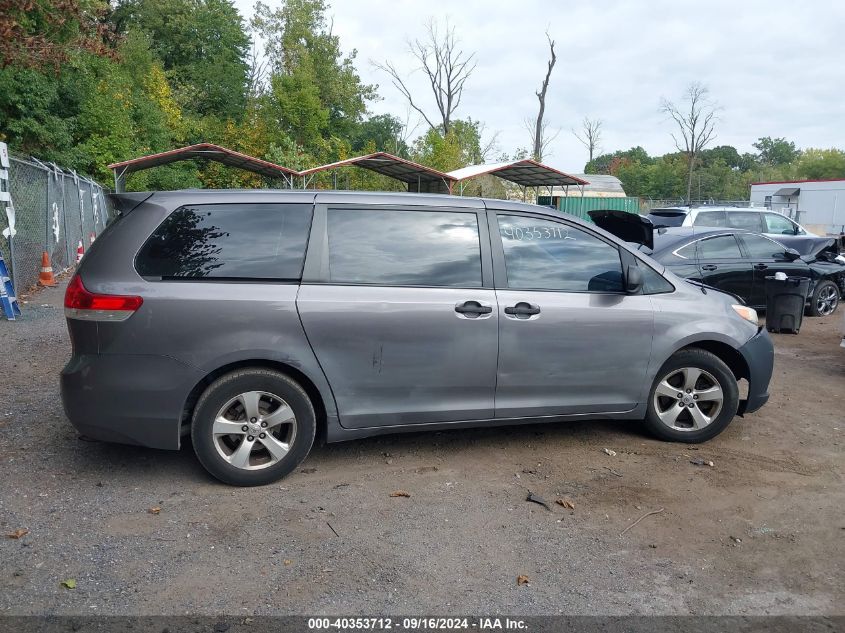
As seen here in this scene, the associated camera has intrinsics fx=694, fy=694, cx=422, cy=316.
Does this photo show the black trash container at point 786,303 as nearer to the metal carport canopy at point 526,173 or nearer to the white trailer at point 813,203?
the metal carport canopy at point 526,173

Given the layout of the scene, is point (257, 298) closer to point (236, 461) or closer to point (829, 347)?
point (236, 461)

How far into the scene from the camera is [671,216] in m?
15.3

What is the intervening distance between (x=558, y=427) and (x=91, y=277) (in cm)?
355

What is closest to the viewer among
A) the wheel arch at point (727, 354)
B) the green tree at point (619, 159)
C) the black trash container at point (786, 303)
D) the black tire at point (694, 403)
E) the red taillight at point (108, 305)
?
the red taillight at point (108, 305)

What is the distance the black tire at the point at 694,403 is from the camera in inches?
198

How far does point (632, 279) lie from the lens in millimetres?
4773

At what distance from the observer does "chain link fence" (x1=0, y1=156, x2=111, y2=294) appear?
10.9 metres

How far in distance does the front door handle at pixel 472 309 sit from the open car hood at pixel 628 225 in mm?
3582

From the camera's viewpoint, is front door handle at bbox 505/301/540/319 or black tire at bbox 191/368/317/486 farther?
front door handle at bbox 505/301/540/319

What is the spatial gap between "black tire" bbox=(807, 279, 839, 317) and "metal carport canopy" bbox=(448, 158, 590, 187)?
15.2m

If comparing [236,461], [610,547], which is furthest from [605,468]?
[236,461]

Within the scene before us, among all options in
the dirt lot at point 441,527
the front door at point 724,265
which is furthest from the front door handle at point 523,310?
the front door at point 724,265

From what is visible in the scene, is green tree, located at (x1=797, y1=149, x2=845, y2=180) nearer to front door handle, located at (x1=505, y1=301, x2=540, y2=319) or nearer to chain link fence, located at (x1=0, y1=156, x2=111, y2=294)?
chain link fence, located at (x1=0, y1=156, x2=111, y2=294)

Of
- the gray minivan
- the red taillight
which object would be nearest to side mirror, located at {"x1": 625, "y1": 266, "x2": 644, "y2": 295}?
the gray minivan
